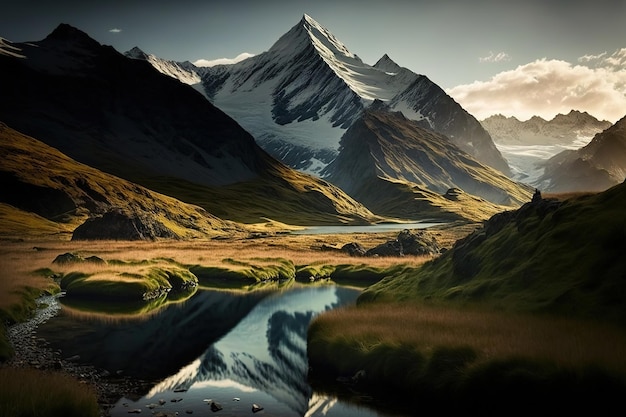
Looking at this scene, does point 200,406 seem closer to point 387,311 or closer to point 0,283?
point 387,311

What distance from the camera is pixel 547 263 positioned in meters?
33.5

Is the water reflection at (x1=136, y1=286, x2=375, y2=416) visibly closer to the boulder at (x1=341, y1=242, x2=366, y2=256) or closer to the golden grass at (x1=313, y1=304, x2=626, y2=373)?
the golden grass at (x1=313, y1=304, x2=626, y2=373)

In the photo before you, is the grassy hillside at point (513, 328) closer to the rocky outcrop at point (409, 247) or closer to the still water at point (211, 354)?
the still water at point (211, 354)

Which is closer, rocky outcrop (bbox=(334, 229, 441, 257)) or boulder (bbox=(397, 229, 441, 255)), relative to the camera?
rocky outcrop (bbox=(334, 229, 441, 257))

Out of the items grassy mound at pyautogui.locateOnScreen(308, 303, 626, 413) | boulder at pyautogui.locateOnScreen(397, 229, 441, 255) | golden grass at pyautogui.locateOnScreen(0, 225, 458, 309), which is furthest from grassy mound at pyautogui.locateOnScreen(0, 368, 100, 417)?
boulder at pyautogui.locateOnScreen(397, 229, 441, 255)

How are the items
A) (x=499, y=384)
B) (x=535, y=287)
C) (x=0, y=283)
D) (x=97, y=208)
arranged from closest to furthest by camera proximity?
1. (x=499, y=384)
2. (x=535, y=287)
3. (x=0, y=283)
4. (x=97, y=208)

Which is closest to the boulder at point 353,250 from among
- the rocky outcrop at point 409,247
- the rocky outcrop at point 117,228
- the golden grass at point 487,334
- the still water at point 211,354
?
the rocky outcrop at point 409,247

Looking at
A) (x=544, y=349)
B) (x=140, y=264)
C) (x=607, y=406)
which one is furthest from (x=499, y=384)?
(x=140, y=264)

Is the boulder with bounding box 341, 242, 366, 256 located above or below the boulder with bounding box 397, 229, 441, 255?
below

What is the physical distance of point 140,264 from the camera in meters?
81.1

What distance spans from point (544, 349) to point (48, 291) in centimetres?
5609

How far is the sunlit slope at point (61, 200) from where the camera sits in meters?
154

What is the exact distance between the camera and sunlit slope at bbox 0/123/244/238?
154 m

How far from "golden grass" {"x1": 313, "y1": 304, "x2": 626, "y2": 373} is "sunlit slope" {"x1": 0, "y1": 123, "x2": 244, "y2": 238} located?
121802 millimetres
